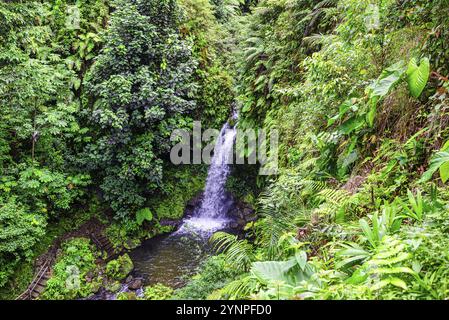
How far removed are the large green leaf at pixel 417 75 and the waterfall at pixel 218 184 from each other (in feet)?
27.2

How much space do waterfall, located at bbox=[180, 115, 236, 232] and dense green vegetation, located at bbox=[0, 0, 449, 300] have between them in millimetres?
431

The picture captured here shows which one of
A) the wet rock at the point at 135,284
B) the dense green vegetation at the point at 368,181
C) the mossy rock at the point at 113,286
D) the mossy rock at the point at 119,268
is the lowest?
the mossy rock at the point at 113,286

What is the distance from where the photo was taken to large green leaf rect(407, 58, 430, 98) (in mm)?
3090

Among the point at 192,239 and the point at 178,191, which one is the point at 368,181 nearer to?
the point at 192,239

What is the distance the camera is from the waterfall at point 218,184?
446 inches

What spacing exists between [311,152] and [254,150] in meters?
4.10

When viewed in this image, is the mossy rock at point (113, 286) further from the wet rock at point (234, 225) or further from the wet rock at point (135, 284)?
the wet rock at point (234, 225)

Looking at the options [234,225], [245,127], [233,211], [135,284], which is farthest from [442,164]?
[233,211]

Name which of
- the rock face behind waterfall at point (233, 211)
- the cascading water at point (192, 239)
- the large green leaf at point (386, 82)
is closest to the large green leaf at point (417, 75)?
the large green leaf at point (386, 82)

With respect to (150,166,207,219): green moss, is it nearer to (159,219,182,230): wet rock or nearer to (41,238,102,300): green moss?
(159,219,182,230): wet rock

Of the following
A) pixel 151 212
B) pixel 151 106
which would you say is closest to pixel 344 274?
pixel 151 106

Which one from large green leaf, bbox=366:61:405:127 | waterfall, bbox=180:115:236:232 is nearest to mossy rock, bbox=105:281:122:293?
waterfall, bbox=180:115:236:232

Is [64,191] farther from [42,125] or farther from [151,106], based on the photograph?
[151,106]

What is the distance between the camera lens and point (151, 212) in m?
10.7
